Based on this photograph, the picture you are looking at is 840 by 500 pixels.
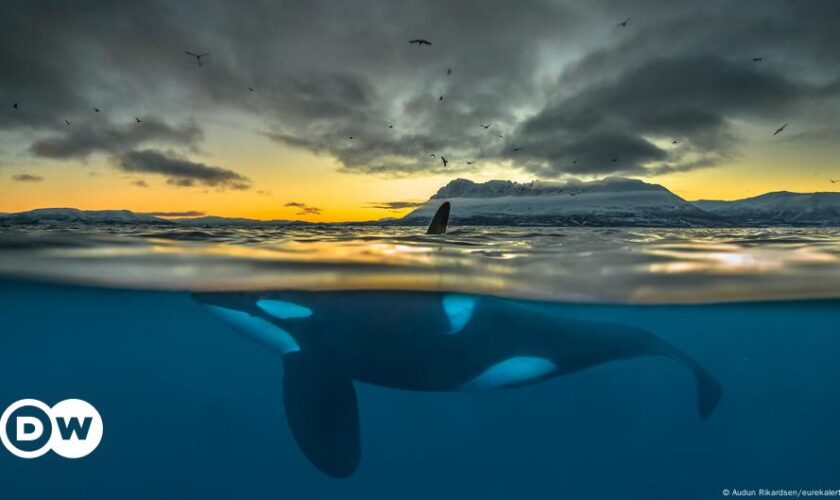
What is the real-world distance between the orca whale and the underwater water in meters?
0.40

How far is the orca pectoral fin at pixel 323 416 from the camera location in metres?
5.41

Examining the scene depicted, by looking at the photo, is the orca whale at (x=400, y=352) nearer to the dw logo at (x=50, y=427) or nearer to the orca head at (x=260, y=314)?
the orca head at (x=260, y=314)

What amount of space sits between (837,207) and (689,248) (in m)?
151

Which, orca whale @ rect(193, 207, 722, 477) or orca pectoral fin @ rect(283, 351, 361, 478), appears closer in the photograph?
orca pectoral fin @ rect(283, 351, 361, 478)

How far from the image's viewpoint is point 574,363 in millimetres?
6828

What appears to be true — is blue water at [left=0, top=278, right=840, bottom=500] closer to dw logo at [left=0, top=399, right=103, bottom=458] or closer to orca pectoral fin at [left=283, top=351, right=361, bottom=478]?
dw logo at [left=0, top=399, right=103, bottom=458]

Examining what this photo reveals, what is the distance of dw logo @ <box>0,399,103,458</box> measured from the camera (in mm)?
7379

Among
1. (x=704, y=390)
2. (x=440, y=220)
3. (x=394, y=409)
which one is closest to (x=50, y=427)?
(x=704, y=390)

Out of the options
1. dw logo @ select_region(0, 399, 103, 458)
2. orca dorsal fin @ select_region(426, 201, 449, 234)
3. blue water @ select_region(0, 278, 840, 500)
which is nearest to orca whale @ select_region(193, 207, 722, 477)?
dw logo @ select_region(0, 399, 103, 458)

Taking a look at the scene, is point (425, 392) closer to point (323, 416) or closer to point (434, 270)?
point (434, 270)

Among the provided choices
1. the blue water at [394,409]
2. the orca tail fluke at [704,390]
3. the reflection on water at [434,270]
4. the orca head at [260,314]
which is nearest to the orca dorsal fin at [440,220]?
the blue water at [394,409]

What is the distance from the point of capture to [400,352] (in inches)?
267

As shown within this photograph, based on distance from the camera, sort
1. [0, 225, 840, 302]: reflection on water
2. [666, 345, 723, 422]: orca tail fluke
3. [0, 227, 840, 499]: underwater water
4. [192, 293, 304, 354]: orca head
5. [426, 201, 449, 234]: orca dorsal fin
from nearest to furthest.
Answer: [666, 345, 723, 422]: orca tail fluke, [192, 293, 304, 354]: orca head, [0, 225, 840, 302]: reflection on water, [0, 227, 840, 499]: underwater water, [426, 201, 449, 234]: orca dorsal fin

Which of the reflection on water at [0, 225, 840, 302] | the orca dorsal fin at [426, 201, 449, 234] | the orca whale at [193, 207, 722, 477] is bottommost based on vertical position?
the orca whale at [193, 207, 722, 477]
